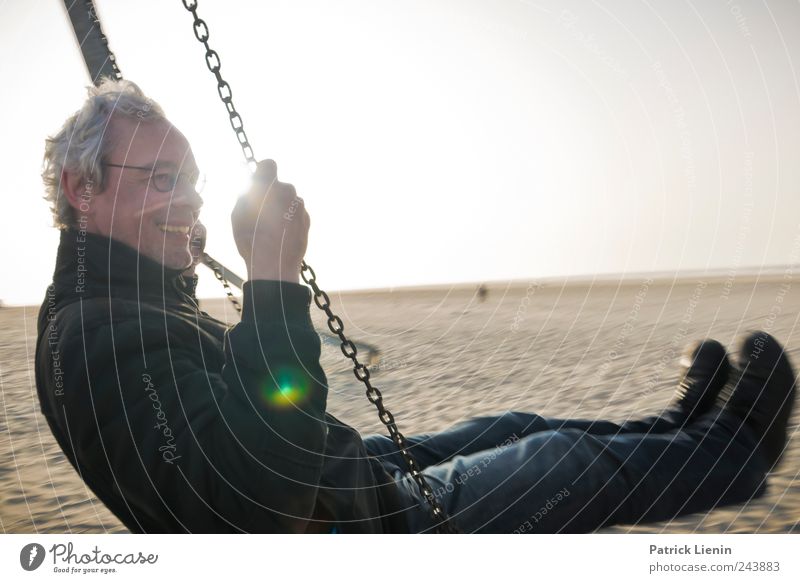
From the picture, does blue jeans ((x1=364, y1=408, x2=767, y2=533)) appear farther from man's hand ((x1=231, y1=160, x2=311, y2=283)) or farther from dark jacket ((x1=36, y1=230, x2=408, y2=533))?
man's hand ((x1=231, y1=160, x2=311, y2=283))

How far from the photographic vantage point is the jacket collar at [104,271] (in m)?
1.28

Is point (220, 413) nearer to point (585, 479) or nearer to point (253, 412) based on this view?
point (253, 412)

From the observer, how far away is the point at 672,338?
16.1ft

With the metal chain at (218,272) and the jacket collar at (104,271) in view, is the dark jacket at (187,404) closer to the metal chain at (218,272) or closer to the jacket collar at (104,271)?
the jacket collar at (104,271)

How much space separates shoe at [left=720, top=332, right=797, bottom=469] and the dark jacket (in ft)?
2.94

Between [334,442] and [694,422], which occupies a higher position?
[334,442]

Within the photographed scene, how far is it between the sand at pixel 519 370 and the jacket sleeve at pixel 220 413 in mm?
982

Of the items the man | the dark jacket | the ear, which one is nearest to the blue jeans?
the man

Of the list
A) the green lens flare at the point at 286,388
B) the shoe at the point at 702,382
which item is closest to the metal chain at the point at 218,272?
the green lens flare at the point at 286,388

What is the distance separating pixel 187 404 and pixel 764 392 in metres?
1.26
